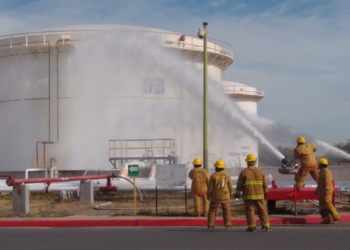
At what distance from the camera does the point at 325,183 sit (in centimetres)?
1394

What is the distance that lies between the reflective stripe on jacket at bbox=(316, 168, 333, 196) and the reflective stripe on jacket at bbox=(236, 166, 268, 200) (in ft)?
6.59

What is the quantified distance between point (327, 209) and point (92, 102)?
21.3 m

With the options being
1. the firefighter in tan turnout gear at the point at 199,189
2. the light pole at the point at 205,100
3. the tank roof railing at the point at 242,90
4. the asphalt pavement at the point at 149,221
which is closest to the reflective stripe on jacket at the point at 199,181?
the firefighter in tan turnout gear at the point at 199,189

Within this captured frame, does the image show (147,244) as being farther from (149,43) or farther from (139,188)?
(149,43)

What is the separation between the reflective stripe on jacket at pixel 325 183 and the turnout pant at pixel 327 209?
115 millimetres

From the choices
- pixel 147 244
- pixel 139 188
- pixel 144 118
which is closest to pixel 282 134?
pixel 139 188

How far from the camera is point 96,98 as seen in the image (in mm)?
33281

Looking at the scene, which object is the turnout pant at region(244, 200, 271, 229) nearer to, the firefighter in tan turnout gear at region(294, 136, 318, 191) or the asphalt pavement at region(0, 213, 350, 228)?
the asphalt pavement at region(0, 213, 350, 228)

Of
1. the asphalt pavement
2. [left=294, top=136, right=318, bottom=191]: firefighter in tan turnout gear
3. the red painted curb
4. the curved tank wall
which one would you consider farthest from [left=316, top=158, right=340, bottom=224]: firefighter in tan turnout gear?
the curved tank wall

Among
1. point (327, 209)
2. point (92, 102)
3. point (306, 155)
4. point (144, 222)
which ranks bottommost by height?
point (144, 222)

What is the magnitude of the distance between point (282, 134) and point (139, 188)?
23.6 feet

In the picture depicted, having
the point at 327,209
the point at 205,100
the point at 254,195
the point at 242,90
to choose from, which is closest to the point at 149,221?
the point at 254,195

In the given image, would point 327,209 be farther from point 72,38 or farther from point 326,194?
point 72,38

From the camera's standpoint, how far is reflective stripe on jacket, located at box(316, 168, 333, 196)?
45.5 ft
